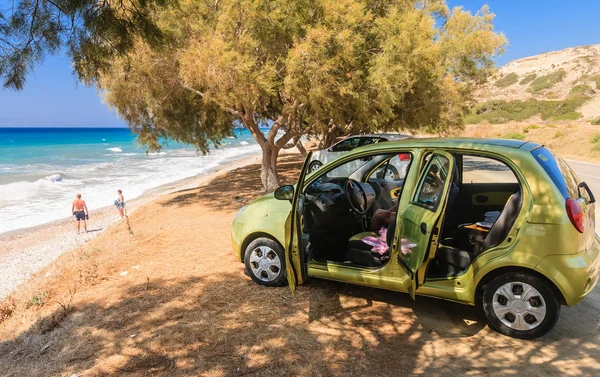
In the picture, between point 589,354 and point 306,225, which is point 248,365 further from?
point 589,354

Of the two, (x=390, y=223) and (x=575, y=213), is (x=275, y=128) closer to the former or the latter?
(x=390, y=223)

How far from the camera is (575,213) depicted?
3227mm

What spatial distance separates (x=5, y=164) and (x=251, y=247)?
47.8 m

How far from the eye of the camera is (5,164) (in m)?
41.6

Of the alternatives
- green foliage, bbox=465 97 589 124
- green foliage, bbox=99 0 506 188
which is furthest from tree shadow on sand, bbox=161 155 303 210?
green foliage, bbox=465 97 589 124

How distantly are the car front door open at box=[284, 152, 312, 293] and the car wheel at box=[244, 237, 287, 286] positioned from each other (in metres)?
0.57

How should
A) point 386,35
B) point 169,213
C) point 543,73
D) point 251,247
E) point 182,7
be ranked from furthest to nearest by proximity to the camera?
point 543,73, point 169,213, point 386,35, point 182,7, point 251,247

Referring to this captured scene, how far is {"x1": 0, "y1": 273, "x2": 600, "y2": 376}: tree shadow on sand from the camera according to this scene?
3268 mm

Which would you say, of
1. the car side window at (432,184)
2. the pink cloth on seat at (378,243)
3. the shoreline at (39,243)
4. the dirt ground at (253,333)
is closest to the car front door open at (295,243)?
the dirt ground at (253,333)

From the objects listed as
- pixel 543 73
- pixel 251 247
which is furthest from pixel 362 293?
pixel 543 73

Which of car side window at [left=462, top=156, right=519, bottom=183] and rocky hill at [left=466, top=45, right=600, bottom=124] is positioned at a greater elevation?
rocky hill at [left=466, top=45, right=600, bottom=124]

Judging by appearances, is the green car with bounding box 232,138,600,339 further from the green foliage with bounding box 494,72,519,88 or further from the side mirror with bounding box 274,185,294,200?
Result: the green foliage with bounding box 494,72,519,88

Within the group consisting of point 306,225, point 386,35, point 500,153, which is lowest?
point 306,225

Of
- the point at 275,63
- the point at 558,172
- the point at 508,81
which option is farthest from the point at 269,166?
the point at 508,81
